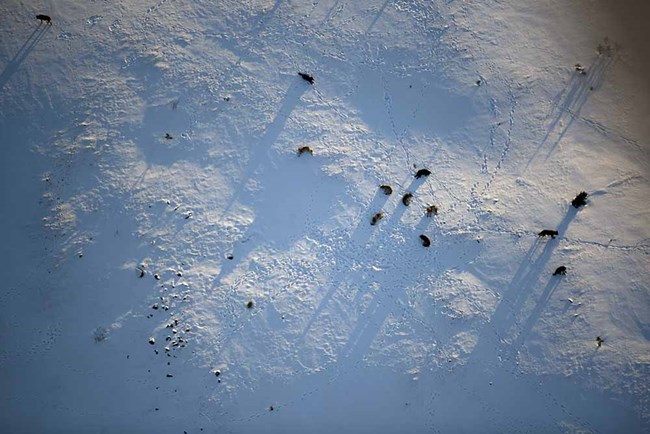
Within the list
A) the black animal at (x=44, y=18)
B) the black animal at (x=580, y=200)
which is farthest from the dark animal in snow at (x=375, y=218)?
the black animal at (x=44, y=18)

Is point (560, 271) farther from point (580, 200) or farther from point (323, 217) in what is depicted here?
point (323, 217)

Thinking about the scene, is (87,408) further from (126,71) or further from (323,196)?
(126,71)

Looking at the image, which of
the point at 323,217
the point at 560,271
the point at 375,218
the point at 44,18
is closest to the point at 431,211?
the point at 375,218

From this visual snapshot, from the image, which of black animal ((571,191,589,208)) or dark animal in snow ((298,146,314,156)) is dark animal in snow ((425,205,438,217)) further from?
black animal ((571,191,589,208))

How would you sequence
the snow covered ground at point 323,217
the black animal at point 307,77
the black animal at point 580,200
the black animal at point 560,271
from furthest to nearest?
the black animal at point 307,77 → the black animal at point 580,200 → the black animal at point 560,271 → the snow covered ground at point 323,217

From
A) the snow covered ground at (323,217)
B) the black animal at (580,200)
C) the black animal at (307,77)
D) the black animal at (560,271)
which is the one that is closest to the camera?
the snow covered ground at (323,217)

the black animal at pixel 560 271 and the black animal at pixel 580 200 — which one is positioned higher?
the black animal at pixel 580 200

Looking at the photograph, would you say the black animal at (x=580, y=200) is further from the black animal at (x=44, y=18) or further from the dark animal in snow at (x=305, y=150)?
the black animal at (x=44, y=18)
